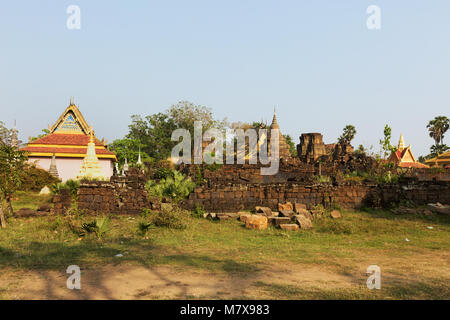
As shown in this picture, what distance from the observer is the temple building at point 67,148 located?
28.5m

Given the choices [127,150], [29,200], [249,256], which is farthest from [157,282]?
[127,150]

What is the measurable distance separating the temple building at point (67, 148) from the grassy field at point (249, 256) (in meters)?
18.5

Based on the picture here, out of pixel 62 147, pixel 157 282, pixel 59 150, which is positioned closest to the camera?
pixel 157 282

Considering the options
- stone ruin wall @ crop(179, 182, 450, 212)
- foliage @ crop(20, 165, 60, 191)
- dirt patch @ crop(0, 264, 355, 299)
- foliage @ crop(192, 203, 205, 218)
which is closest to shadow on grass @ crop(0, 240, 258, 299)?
dirt patch @ crop(0, 264, 355, 299)

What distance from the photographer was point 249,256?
7434 mm

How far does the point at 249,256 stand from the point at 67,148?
25397 mm

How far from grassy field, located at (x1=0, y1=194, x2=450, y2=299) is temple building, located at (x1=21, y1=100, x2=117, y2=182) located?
60.5 ft

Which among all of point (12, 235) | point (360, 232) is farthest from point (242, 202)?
point (12, 235)

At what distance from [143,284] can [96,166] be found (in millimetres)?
15126

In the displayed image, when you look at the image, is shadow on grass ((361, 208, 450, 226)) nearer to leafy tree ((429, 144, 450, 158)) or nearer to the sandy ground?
the sandy ground

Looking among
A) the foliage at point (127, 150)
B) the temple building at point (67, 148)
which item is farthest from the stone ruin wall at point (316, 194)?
the foliage at point (127, 150)

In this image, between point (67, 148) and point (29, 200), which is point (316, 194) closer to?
point (29, 200)

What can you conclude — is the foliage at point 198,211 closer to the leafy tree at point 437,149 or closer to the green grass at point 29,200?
the green grass at point 29,200

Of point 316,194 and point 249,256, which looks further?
point 316,194
